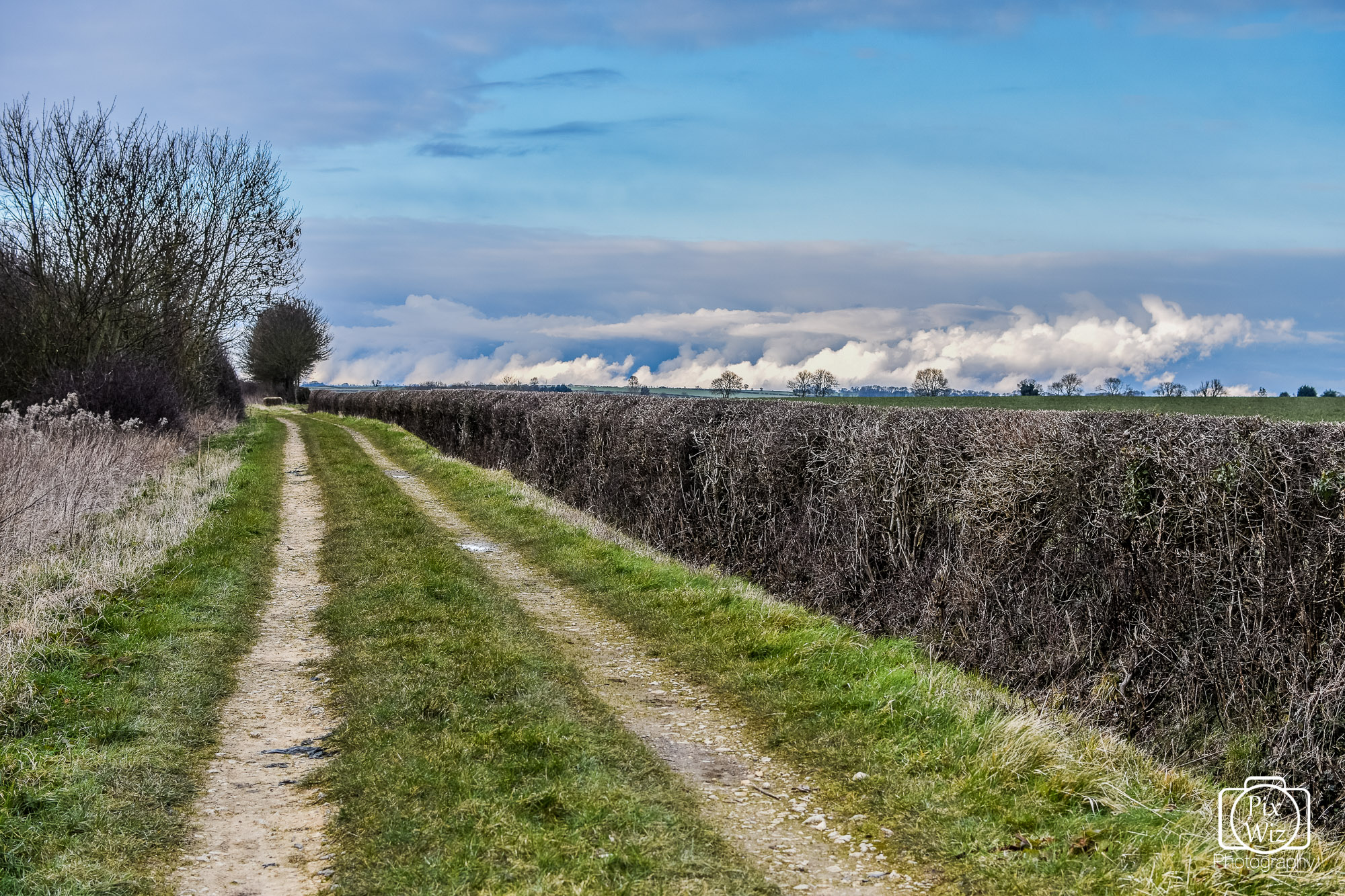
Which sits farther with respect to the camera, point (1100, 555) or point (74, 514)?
point (74, 514)

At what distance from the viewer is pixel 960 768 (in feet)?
18.2

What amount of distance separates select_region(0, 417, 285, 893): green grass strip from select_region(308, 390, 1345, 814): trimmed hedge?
5929 mm

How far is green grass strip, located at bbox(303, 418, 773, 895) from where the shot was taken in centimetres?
445

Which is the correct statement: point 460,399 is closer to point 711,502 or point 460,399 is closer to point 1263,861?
point 711,502

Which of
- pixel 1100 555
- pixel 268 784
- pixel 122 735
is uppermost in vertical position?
pixel 1100 555

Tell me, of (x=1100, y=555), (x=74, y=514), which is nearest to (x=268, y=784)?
(x=1100, y=555)

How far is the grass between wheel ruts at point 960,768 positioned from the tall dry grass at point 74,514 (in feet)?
17.9

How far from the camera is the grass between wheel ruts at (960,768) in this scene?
14.5 feet

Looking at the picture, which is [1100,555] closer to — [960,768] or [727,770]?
[960,768]

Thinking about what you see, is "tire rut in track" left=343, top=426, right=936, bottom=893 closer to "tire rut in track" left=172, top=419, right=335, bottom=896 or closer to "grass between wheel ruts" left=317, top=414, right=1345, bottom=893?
"grass between wheel ruts" left=317, top=414, right=1345, bottom=893

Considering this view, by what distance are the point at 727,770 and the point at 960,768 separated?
144 cm

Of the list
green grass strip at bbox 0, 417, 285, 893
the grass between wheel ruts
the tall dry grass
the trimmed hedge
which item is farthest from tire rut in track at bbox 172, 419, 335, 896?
the trimmed hedge

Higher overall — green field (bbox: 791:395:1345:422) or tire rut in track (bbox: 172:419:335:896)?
green field (bbox: 791:395:1345:422)

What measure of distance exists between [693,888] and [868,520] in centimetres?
528
